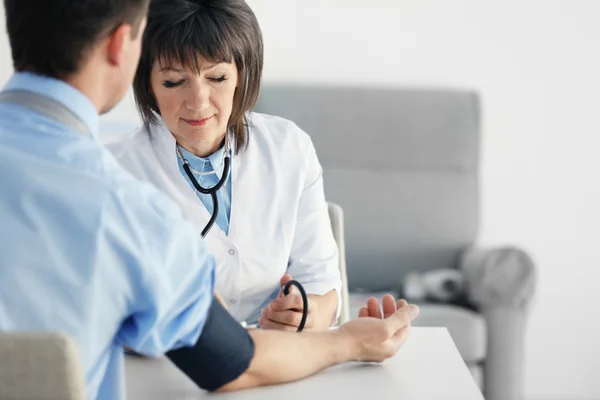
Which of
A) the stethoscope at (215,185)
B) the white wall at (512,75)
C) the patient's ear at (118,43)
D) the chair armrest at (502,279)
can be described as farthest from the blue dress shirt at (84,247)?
the white wall at (512,75)

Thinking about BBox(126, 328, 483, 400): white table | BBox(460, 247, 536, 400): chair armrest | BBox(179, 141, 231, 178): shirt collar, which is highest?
BBox(179, 141, 231, 178): shirt collar

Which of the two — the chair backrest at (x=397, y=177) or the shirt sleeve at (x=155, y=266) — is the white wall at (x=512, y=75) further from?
the shirt sleeve at (x=155, y=266)

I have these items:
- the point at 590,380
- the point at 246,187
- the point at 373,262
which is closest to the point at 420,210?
the point at 373,262

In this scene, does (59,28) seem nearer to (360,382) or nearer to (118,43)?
(118,43)

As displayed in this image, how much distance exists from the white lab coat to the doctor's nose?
131 mm

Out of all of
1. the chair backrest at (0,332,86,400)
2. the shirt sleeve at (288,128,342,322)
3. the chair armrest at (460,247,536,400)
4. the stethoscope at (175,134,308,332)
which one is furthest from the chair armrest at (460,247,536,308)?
the chair backrest at (0,332,86,400)

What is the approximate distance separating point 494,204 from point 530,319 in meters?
0.47

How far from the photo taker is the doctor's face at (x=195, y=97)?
5.95ft

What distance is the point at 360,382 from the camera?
54.2 inches

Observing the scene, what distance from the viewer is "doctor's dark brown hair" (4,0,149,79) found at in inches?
43.3

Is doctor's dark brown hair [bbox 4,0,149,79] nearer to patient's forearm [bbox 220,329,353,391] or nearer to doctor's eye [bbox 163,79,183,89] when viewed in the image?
patient's forearm [bbox 220,329,353,391]

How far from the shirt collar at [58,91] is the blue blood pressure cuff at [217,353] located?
11.8 inches

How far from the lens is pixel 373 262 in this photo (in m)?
3.23

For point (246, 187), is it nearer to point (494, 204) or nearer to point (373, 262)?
point (373, 262)
